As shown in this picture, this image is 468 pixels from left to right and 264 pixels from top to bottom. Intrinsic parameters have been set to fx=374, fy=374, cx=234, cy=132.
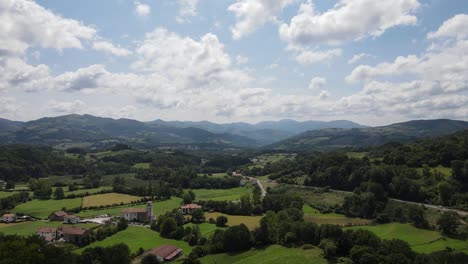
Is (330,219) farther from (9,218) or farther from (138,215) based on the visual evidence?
(9,218)

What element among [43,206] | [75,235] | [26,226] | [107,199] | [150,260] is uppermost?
[150,260]

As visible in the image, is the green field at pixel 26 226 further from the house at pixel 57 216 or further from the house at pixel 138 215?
the house at pixel 138 215

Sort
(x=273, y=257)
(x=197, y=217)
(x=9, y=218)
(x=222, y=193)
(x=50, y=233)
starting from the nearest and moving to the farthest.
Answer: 1. (x=273, y=257)
2. (x=50, y=233)
3. (x=197, y=217)
4. (x=9, y=218)
5. (x=222, y=193)

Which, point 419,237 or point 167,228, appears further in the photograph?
point 167,228

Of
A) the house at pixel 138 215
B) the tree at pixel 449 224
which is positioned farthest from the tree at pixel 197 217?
the tree at pixel 449 224

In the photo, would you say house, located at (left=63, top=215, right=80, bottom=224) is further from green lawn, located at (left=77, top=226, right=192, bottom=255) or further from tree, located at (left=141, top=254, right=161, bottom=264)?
tree, located at (left=141, top=254, right=161, bottom=264)

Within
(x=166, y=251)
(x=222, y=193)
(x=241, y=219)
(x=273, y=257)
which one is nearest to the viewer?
(x=273, y=257)

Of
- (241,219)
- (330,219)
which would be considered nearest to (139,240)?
(241,219)
